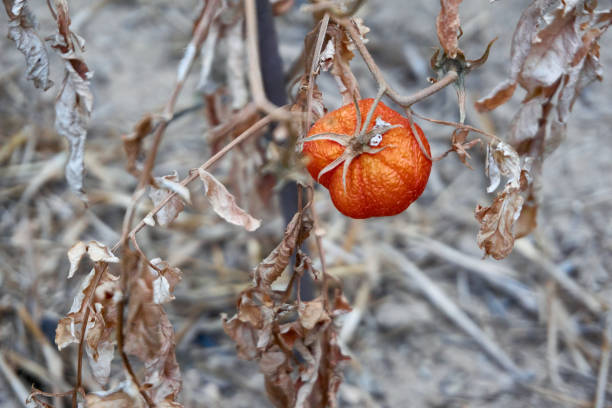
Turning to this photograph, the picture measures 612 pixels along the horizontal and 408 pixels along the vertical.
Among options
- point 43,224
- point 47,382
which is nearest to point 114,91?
point 43,224

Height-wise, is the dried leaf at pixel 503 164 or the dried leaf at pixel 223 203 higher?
the dried leaf at pixel 223 203

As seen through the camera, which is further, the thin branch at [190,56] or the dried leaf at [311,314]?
the thin branch at [190,56]

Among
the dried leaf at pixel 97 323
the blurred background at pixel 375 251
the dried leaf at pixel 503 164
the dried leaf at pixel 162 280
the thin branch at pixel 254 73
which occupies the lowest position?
the blurred background at pixel 375 251

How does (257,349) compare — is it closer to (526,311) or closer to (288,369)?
(288,369)

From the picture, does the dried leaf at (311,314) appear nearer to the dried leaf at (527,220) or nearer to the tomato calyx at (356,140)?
the tomato calyx at (356,140)

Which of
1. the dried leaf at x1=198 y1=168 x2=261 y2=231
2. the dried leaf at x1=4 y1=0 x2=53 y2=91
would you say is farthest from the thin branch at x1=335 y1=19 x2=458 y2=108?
the dried leaf at x1=4 y1=0 x2=53 y2=91

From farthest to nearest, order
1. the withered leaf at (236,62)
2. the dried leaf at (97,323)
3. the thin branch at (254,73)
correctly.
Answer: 1. the withered leaf at (236,62)
2. the dried leaf at (97,323)
3. the thin branch at (254,73)

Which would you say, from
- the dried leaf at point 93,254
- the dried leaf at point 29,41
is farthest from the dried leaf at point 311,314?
the dried leaf at point 29,41
